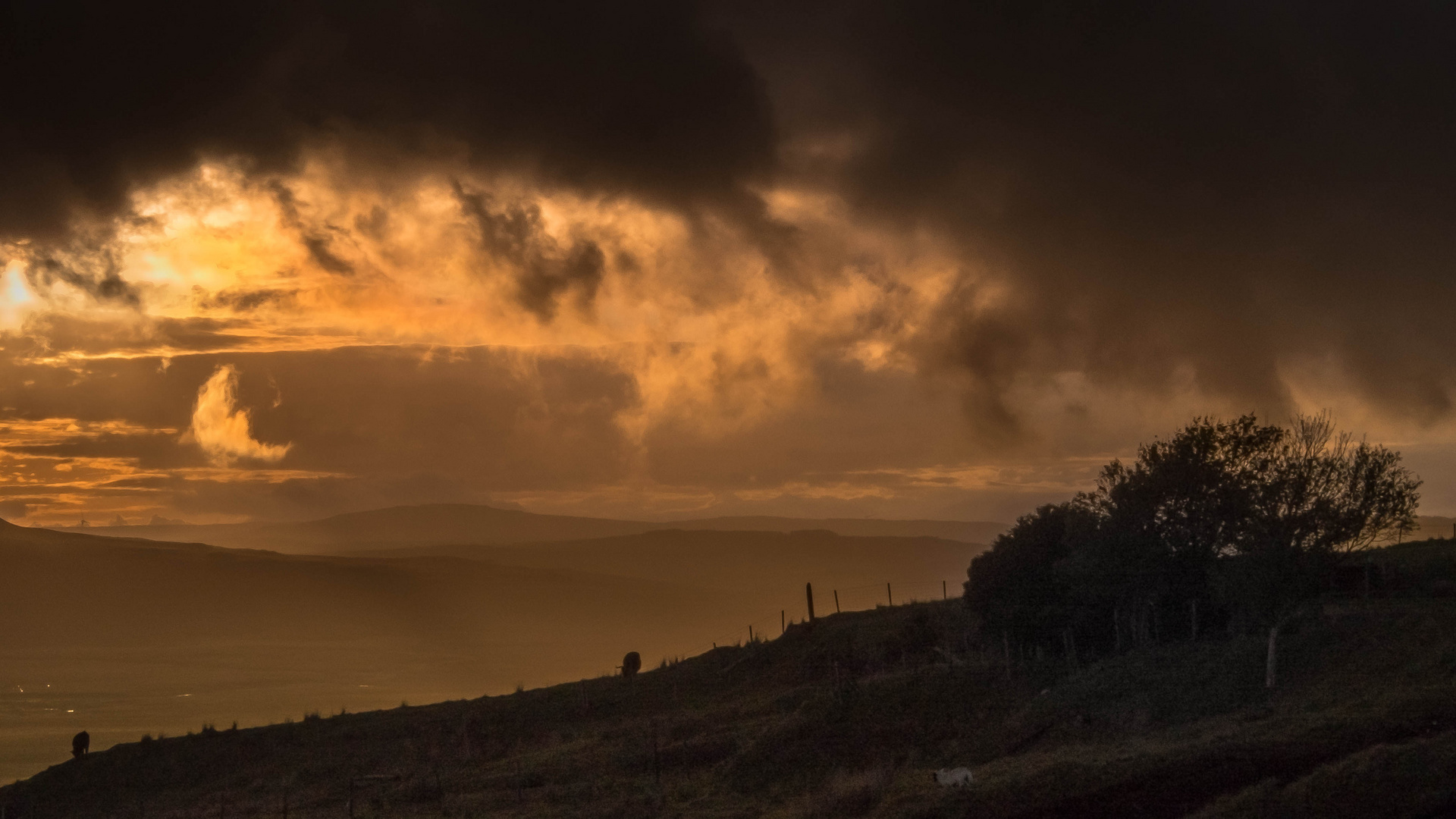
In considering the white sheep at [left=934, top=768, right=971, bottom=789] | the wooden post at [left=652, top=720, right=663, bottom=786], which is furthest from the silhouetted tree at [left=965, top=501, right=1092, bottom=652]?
the white sheep at [left=934, top=768, right=971, bottom=789]

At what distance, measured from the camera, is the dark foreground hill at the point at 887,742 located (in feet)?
84.1

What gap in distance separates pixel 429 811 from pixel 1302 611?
35.0 m

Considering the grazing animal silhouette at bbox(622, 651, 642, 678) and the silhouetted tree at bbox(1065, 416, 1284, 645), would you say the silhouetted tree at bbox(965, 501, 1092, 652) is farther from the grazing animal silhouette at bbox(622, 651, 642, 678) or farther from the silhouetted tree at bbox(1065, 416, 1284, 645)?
the grazing animal silhouette at bbox(622, 651, 642, 678)

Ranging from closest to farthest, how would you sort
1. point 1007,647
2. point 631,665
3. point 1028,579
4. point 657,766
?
point 657,766
point 1007,647
point 1028,579
point 631,665

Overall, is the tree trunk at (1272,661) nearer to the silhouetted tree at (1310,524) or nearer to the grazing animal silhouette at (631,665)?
the silhouetted tree at (1310,524)

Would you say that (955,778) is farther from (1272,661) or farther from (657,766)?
(1272,661)

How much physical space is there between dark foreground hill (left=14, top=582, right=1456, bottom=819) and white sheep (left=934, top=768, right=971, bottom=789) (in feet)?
1.13

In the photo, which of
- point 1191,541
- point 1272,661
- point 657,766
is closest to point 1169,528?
point 1191,541

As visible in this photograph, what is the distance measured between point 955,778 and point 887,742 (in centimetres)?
1213

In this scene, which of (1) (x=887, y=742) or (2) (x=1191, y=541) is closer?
(1) (x=887, y=742)

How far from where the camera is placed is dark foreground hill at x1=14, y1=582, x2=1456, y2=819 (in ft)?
84.1

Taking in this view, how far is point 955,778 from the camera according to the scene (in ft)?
93.8

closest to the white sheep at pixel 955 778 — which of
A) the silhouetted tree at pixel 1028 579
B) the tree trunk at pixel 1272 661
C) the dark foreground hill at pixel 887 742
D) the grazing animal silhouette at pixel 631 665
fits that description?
the dark foreground hill at pixel 887 742

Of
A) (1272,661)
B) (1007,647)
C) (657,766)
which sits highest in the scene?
(1007,647)
